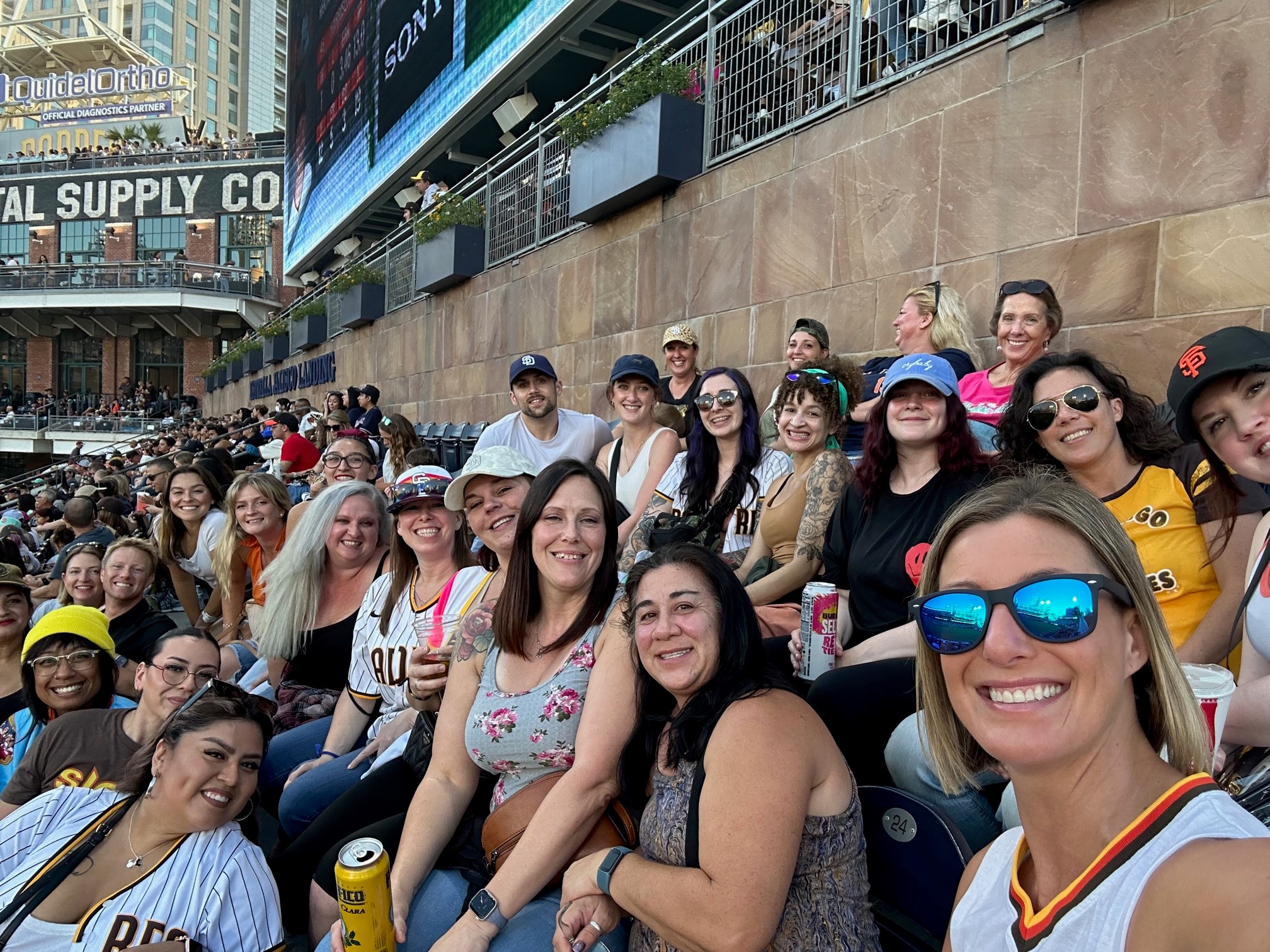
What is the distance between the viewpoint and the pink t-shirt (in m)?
3.57

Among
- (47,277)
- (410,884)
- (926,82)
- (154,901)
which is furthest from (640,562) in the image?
(47,277)

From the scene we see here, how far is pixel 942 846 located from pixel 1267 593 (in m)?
0.86

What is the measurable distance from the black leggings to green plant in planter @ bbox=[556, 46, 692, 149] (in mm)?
6037

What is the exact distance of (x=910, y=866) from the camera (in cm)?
165

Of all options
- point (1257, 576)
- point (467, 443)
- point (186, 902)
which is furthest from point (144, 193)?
point (1257, 576)

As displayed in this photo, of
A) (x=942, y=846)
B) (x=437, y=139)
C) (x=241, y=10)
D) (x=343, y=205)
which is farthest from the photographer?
(x=241, y=10)

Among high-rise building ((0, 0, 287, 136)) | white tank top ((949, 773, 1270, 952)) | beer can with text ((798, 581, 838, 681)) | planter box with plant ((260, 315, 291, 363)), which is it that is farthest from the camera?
high-rise building ((0, 0, 287, 136))

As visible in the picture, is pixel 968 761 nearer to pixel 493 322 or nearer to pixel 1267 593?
pixel 1267 593

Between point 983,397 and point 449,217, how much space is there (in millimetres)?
9735

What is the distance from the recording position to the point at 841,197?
5.39 meters

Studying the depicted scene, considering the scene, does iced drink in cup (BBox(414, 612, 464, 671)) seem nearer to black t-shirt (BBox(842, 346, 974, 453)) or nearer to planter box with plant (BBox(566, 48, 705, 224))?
black t-shirt (BBox(842, 346, 974, 453))

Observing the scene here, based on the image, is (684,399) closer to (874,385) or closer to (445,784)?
(874,385)

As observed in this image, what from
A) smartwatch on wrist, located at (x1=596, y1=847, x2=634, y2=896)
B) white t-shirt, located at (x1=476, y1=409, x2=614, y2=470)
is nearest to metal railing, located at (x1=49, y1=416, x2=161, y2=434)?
white t-shirt, located at (x1=476, y1=409, x2=614, y2=470)

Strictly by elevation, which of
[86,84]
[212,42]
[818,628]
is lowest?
[818,628]
